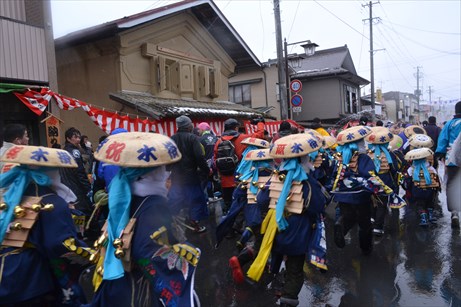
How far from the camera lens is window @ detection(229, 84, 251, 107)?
23.9 meters

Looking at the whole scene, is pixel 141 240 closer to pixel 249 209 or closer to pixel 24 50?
pixel 249 209

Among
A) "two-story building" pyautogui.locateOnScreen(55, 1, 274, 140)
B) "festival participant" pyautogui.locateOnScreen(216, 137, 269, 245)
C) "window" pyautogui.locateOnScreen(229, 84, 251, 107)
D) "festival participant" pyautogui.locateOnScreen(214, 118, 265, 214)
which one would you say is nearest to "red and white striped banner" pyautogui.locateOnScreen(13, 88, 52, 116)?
"two-story building" pyautogui.locateOnScreen(55, 1, 274, 140)

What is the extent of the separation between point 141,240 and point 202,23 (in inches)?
533

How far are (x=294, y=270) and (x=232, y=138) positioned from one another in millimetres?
4225

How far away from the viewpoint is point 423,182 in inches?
290

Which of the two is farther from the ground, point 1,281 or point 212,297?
point 1,281

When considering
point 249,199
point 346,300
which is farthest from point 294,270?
point 249,199

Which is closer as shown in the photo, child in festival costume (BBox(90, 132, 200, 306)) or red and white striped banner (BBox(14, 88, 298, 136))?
child in festival costume (BBox(90, 132, 200, 306))

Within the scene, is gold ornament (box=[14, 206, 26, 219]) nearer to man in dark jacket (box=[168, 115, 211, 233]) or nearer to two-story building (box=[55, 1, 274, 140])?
man in dark jacket (box=[168, 115, 211, 233])

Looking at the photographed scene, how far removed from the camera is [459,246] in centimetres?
628

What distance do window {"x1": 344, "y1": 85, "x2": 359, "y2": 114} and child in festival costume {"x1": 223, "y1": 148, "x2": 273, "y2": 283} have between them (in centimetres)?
2314

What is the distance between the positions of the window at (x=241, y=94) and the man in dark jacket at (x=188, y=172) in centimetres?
1754

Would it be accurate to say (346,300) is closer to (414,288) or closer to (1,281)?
(414,288)

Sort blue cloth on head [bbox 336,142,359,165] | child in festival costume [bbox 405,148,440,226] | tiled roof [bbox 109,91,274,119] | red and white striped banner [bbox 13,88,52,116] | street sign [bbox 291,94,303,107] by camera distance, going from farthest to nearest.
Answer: street sign [bbox 291,94,303,107], tiled roof [bbox 109,91,274,119], red and white striped banner [bbox 13,88,52,116], child in festival costume [bbox 405,148,440,226], blue cloth on head [bbox 336,142,359,165]
